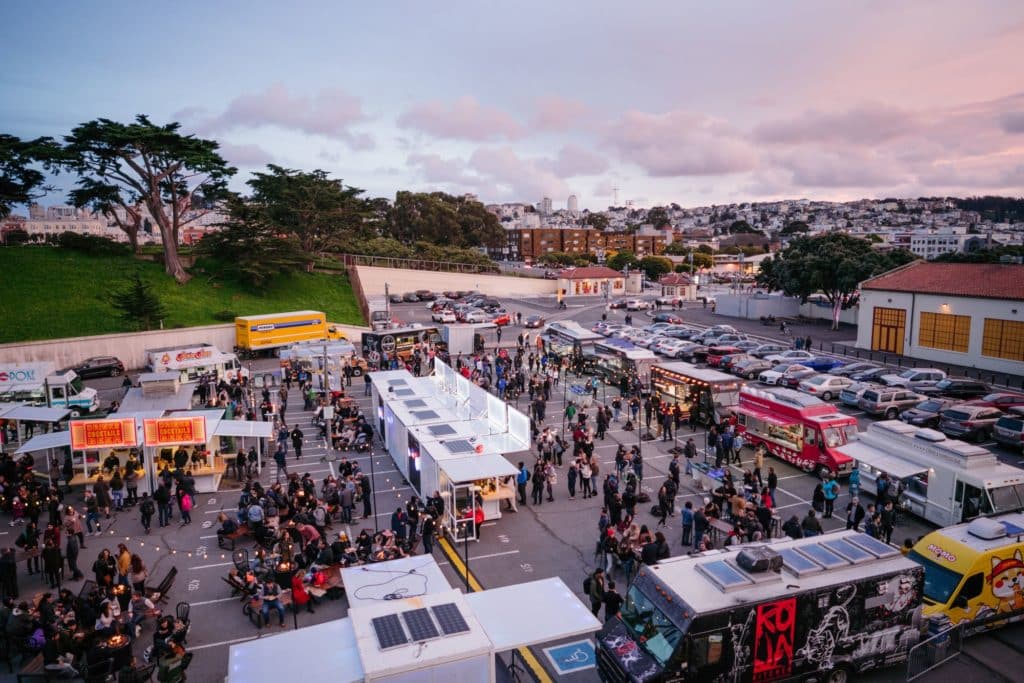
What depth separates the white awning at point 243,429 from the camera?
20.4 metres

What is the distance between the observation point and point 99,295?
46625 mm

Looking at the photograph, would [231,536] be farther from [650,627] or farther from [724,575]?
[724,575]

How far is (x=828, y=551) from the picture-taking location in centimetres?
1026

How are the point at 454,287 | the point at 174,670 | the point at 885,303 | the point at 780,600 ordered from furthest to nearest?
the point at 454,287, the point at 885,303, the point at 174,670, the point at 780,600

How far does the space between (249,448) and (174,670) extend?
13.4 metres

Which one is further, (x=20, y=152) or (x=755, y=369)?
(x=20, y=152)

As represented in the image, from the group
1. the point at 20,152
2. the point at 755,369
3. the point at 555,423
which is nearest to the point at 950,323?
the point at 755,369

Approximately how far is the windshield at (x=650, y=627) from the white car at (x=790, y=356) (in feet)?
101

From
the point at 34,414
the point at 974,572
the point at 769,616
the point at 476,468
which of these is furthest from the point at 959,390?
the point at 34,414

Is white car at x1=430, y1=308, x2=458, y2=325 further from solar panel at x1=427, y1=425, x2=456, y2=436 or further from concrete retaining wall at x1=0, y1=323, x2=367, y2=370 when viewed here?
solar panel at x1=427, y1=425, x2=456, y2=436

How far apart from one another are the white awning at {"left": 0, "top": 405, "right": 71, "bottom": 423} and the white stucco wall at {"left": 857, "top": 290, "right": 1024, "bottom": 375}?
149 feet

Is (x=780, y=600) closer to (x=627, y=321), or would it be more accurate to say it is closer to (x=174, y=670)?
(x=174, y=670)

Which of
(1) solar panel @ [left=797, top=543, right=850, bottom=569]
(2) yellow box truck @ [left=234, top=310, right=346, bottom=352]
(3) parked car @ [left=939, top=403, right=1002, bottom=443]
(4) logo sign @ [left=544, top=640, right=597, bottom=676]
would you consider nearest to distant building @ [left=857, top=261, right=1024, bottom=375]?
(3) parked car @ [left=939, top=403, right=1002, bottom=443]

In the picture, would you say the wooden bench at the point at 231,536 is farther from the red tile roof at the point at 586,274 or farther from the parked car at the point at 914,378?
the red tile roof at the point at 586,274
